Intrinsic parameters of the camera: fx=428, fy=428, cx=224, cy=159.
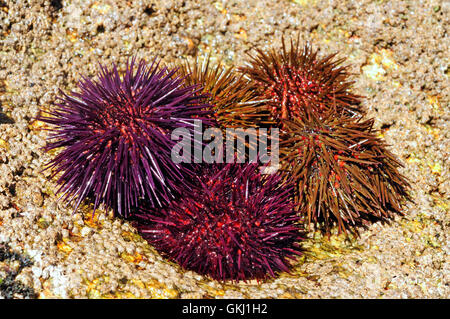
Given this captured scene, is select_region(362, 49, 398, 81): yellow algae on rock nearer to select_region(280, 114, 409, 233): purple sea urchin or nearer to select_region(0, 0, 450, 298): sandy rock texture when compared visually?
select_region(0, 0, 450, 298): sandy rock texture

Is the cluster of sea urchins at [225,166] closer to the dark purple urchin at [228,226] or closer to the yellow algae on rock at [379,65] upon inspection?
the dark purple urchin at [228,226]

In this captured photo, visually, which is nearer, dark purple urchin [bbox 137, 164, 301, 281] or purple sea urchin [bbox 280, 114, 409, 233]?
dark purple urchin [bbox 137, 164, 301, 281]

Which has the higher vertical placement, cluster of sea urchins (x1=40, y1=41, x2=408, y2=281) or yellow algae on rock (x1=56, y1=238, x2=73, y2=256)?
cluster of sea urchins (x1=40, y1=41, x2=408, y2=281)

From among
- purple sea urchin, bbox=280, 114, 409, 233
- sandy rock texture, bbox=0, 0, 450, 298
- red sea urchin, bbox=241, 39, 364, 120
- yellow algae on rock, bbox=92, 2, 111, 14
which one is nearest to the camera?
sandy rock texture, bbox=0, 0, 450, 298

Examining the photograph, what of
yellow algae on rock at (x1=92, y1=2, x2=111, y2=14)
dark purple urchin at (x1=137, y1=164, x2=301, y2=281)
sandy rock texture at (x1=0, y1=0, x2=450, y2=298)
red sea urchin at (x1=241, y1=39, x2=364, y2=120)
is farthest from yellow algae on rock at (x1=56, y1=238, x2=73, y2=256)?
yellow algae on rock at (x1=92, y1=2, x2=111, y2=14)

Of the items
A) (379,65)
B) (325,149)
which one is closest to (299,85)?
(325,149)

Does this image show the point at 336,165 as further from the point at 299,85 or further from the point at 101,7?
the point at 101,7

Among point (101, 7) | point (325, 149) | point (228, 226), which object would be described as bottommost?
point (228, 226)
